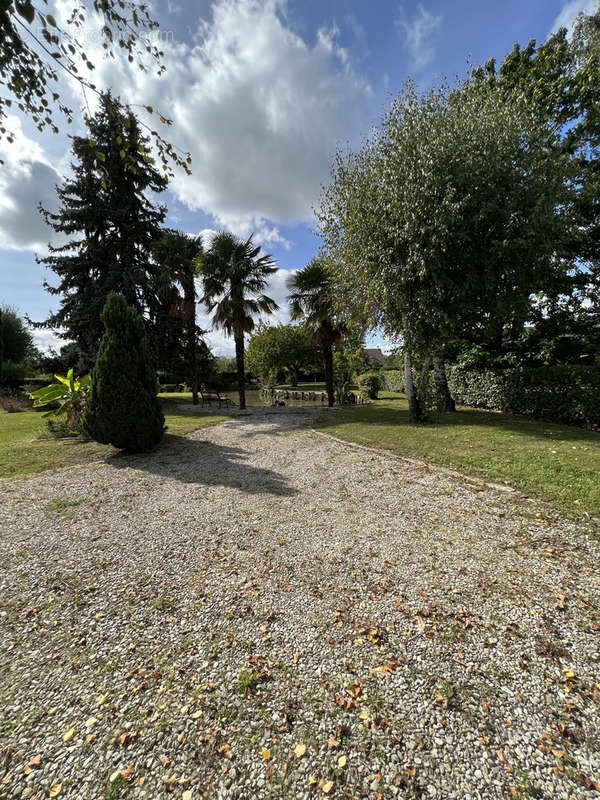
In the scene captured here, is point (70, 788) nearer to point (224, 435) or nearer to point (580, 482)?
point (580, 482)

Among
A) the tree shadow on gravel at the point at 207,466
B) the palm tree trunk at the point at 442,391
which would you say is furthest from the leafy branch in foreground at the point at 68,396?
the palm tree trunk at the point at 442,391

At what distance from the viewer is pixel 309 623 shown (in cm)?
267

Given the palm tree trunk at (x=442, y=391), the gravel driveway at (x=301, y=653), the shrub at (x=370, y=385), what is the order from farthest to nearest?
the shrub at (x=370, y=385), the palm tree trunk at (x=442, y=391), the gravel driveway at (x=301, y=653)

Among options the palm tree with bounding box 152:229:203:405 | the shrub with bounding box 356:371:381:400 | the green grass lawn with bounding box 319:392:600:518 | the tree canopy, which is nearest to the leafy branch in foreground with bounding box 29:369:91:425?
the green grass lawn with bounding box 319:392:600:518

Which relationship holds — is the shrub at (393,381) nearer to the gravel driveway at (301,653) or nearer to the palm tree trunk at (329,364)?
the palm tree trunk at (329,364)

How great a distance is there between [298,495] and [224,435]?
541 cm

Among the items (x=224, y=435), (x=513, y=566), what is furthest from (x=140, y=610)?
(x=224, y=435)

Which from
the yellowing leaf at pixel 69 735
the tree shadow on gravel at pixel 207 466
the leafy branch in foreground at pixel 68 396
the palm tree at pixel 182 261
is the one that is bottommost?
the yellowing leaf at pixel 69 735

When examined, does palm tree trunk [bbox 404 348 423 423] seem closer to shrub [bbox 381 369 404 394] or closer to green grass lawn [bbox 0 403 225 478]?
green grass lawn [bbox 0 403 225 478]

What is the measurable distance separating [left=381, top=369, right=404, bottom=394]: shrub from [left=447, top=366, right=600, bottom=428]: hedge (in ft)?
32.6

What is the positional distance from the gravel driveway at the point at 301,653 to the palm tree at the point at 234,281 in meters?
11.4

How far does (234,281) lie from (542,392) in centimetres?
1303

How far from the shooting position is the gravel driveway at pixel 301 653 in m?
1.67

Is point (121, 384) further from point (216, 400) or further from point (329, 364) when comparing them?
point (216, 400)
